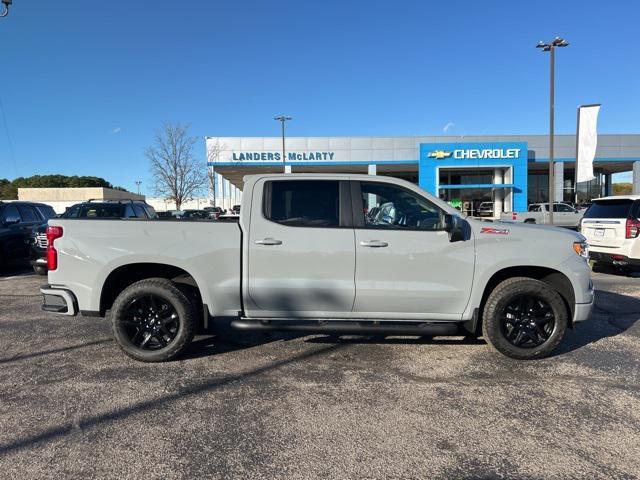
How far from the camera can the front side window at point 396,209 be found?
4578 millimetres

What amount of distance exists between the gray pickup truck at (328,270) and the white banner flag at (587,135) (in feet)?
57.9

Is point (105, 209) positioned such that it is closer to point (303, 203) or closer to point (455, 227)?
point (303, 203)

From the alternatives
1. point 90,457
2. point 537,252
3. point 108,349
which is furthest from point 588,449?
point 108,349

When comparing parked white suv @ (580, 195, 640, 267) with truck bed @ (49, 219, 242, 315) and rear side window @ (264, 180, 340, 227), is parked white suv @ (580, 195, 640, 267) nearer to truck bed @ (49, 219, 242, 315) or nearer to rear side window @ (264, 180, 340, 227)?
rear side window @ (264, 180, 340, 227)

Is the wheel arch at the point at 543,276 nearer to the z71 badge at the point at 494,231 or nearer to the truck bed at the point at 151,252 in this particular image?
the z71 badge at the point at 494,231

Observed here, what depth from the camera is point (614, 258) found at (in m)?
9.52

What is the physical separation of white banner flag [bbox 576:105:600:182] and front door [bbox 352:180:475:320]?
18229 millimetres

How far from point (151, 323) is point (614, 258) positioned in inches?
371

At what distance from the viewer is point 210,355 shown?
4945 millimetres

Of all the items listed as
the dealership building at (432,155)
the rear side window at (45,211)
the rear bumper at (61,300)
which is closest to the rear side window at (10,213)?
the rear side window at (45,211)

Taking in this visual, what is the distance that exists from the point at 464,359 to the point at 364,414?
1.74 metres

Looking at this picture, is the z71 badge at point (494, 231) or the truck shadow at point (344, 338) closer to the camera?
the z71 badge at point (494, 231)

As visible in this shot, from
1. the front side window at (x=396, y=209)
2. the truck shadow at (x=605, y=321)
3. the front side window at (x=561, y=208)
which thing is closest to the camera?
the front side window at (x=396, y=209)

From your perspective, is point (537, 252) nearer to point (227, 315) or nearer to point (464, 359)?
point (464, 359)
